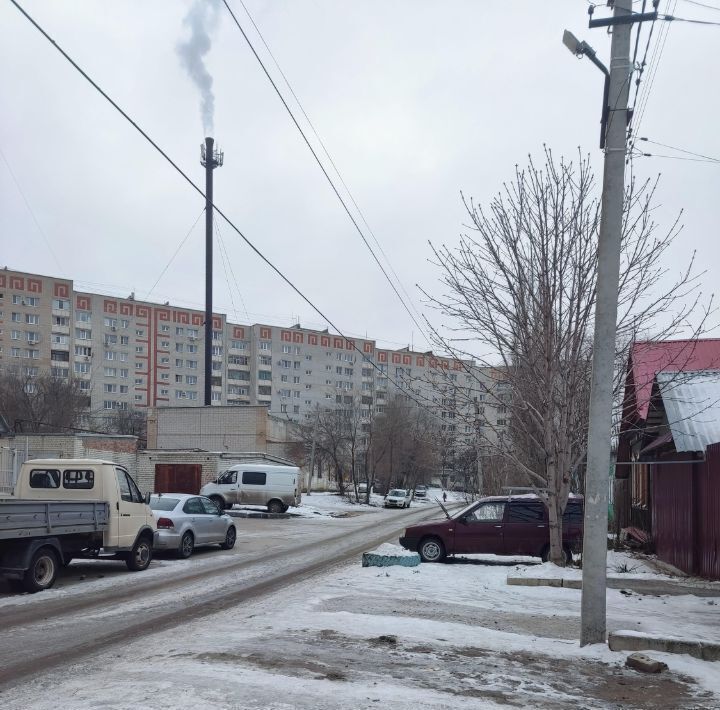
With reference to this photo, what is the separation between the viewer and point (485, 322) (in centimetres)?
1549

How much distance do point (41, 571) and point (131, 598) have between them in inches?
71.9

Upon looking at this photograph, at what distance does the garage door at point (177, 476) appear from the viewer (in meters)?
43.3

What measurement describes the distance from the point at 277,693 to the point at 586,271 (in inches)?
417

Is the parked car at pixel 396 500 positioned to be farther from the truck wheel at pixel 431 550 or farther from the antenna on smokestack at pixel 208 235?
the truck wheel at pixel 431 550

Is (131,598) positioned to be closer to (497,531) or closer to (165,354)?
(497,531)

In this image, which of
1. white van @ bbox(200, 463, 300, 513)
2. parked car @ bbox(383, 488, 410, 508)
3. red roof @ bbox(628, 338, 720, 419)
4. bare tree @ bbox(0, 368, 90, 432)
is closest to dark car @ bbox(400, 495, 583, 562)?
red roof @ bbox(628, 338, 720, 419)

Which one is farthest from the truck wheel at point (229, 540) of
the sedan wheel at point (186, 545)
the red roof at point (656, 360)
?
the red roof at point (656, 360)

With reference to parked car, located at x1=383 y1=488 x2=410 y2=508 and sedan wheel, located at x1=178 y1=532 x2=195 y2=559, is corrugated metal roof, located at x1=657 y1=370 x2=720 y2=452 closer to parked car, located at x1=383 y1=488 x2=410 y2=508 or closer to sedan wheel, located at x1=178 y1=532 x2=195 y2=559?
sedan wheel, located at x1=178 y1=532 x2=195 y2=559

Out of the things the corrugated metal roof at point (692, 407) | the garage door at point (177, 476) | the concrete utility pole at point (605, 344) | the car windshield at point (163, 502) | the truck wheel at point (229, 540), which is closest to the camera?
the concrete utility pole at point (605, 344)

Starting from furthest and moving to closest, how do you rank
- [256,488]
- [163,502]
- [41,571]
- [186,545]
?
[256,488], [163,502], [186,545], [41,571]

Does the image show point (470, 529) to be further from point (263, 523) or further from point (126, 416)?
point (126, 416)

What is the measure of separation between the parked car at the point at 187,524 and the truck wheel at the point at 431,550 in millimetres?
5315

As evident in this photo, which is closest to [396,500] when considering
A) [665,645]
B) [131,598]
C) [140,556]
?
[140,556]

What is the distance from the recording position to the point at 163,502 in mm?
18156
